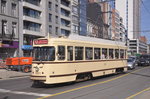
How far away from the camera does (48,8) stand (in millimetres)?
54312

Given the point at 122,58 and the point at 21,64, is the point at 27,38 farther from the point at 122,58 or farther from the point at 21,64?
the point at 122,58

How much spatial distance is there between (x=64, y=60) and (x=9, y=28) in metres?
29.5

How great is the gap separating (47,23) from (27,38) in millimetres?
7753

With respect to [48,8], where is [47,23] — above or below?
below

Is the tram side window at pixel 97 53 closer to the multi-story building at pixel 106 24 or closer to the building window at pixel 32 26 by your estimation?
the multi-story building at pixel 106 24

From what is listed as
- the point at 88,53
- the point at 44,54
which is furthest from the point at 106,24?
the point at 44,54

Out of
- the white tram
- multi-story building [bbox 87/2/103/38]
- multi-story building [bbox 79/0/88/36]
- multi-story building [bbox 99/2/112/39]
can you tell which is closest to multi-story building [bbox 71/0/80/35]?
multi-story building [bbox 79/0/88/36]

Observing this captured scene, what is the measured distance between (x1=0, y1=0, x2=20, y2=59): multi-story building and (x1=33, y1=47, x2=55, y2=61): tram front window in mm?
26803

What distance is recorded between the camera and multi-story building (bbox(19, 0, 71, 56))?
148 feet

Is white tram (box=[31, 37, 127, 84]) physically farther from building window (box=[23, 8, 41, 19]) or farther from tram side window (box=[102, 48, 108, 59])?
building window (box=[23, 8, 41, 19])

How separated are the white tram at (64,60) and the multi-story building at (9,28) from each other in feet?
84.7

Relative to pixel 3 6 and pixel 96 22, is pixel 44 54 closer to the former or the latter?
pixel 3 6

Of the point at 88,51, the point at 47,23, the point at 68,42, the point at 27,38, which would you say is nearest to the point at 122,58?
the point at 88,51

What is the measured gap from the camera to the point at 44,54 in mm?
12969
